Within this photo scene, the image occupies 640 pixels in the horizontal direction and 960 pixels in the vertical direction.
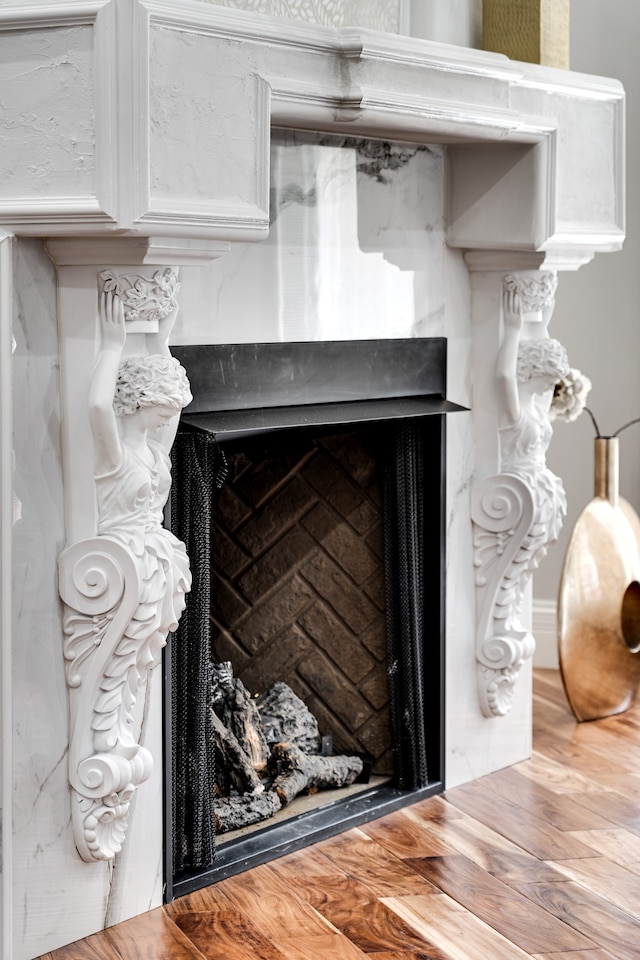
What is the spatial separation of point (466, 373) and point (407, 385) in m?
0.23

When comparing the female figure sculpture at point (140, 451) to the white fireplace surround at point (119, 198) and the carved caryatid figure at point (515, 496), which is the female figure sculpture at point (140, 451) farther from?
the carved caryatid figure at point (515, 496)

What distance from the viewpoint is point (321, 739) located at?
319cm

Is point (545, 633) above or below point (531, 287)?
below

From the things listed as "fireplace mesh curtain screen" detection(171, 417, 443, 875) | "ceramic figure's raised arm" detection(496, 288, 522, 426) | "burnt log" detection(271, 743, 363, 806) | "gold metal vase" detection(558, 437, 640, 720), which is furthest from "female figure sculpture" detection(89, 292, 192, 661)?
"gold metal vase" detection(558, 437, 640, 720)

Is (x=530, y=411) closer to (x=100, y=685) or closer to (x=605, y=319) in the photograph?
(x=605, y=319)

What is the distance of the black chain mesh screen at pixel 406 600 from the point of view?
119 inches

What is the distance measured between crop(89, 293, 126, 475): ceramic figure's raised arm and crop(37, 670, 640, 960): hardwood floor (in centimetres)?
90

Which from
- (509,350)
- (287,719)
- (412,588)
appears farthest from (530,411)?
(287,719)

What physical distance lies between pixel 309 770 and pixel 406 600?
0.45 metres

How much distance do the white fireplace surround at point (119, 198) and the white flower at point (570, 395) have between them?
565 millimetres

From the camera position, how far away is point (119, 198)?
202 cm

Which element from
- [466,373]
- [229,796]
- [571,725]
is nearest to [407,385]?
[466,373]

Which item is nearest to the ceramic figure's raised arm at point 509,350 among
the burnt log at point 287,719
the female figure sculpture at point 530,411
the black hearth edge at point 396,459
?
the female figure sculpture at point 530,411

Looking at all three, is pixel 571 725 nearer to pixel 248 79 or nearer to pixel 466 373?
pixel 466 373
